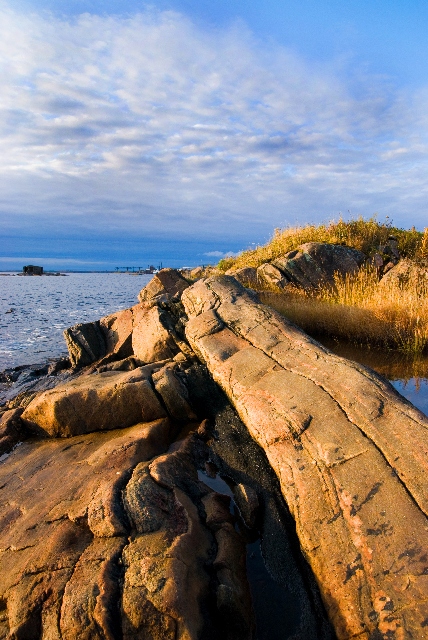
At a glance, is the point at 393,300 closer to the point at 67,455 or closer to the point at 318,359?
the point at 318,359

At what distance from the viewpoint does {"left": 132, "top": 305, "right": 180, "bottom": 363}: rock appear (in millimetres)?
9328

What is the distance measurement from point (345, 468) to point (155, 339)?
234 inches

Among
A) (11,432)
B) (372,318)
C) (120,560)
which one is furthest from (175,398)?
(372,318)

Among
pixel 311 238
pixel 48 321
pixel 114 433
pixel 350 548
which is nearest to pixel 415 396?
pixel 350 548

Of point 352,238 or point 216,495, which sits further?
point 352,238

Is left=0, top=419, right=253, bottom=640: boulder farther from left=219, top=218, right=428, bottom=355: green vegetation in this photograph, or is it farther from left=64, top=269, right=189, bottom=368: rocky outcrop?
left=219, top=218, right=428, bottom=355: green vegetation

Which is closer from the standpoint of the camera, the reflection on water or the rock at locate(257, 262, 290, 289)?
the reflection on water

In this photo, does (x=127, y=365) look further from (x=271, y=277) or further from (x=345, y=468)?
(x=271, y=277)

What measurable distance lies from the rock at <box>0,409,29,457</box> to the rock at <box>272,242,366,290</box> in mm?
12646

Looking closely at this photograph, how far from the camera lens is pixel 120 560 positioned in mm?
3588

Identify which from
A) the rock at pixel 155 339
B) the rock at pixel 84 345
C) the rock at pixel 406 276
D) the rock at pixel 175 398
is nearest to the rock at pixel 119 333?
the rock at pixel 84 345

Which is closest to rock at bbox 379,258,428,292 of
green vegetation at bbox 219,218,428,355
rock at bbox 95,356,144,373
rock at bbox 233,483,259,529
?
green vegetation at bbox 219,218,428,355

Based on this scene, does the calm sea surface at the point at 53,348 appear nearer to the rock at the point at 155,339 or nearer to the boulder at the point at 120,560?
the rock at the point at 155,339

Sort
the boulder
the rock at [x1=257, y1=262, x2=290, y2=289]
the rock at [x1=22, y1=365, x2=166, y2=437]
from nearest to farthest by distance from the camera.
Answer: the boulder → the rock at [x1=22, y1=365, x2=166, y2=437] → the rock at [x1=257, y1=262, x2=290, y2=289]
